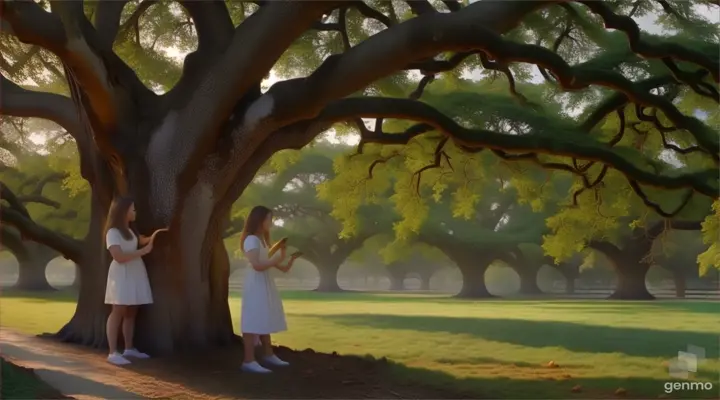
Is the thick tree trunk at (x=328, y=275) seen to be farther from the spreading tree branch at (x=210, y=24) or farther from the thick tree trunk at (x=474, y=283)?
the spreading tree branch at (x=210, y=24)

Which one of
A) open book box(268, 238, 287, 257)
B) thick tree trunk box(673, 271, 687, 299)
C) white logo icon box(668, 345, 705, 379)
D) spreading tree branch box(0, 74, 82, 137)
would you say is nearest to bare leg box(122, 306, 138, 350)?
open book box(268, 238, 287, 257)

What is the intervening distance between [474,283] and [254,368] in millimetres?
26791

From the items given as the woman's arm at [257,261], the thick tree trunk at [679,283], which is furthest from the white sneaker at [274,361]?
the thick tree trunk at [679,283]

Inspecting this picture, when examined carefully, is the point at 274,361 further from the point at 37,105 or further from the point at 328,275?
the point at 328,275

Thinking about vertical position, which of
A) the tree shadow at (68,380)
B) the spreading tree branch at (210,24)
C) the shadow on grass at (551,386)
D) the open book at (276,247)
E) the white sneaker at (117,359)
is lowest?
the shadow on grass at (551,386)

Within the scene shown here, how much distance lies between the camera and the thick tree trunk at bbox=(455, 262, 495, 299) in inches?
1249

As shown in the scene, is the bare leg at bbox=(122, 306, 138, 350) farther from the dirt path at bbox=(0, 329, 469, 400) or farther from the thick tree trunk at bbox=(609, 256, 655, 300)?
the thick tree trunk at bbox=(609, 256, 655, 300)

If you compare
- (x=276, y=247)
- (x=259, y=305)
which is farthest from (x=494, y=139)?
(x=259, y=305)

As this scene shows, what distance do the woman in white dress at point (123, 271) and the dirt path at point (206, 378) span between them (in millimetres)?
455

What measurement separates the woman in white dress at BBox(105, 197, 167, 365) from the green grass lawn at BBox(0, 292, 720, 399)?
283 centimetres

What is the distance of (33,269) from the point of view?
99.7 feet

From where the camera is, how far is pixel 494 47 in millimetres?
6324

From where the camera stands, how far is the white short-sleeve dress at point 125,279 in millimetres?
6305

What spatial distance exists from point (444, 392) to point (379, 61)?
3206 millimetres
